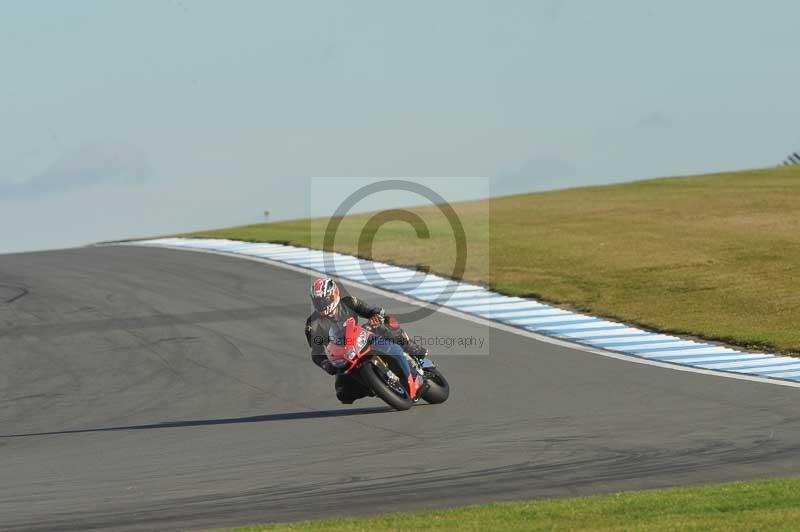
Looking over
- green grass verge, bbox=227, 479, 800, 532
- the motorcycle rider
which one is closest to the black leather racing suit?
the motorcycle rider

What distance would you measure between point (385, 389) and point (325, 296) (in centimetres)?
136

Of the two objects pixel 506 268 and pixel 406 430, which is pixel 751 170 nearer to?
pixel 506 268

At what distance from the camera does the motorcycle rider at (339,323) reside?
48.1 feet

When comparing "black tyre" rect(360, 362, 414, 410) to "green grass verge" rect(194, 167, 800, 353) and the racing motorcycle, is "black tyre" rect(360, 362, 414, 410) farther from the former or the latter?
"green grass verge" rect(194, 167, 800, 353)

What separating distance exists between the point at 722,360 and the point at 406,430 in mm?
6798

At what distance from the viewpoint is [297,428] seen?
1452cm

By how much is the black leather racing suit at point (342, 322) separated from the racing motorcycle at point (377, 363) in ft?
0.39

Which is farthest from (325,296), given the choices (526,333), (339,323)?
(526,333)

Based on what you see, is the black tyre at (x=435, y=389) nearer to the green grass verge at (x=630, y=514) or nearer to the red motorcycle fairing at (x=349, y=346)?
the red motorcycle fairing at (x=349, y=346)

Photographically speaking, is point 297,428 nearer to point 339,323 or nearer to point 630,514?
point 339,323

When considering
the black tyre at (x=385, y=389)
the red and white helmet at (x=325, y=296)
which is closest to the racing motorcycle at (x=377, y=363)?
the black tyre at (x=385, y=389)

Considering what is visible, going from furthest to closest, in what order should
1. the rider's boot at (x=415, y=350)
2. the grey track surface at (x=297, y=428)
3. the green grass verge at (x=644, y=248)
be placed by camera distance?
1. the green grass verge at (x=644, y=248)
2. the rider's boot at (x=415, y=350)
3. the grey track surface at (x=297, y=428)

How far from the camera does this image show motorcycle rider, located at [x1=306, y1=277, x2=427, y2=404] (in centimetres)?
1466

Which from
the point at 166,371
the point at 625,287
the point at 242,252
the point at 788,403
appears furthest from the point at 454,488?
the point at 242,252
